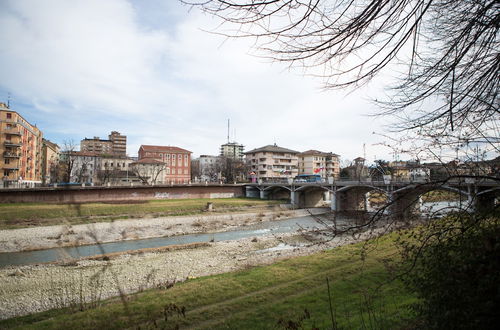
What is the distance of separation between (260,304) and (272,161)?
73.3m

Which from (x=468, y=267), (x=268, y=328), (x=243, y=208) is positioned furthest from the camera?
(x=243, y=208)

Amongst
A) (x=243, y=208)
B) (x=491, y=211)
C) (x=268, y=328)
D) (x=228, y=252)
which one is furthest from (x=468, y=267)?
(x=243, y=208)

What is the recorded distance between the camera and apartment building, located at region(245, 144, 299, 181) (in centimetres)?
8075

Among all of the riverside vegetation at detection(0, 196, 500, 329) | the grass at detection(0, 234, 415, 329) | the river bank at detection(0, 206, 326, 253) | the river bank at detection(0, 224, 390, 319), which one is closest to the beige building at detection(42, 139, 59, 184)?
the river bank at detection(0, 206, 326, 253)

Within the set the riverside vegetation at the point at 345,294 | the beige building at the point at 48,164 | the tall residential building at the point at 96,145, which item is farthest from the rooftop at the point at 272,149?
the riverside vegetation at the point at 345,294

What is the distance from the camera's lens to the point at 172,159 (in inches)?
3120

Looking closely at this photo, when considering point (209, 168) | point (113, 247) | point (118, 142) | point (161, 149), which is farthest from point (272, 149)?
point (118, 142)

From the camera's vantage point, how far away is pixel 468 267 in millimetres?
3234

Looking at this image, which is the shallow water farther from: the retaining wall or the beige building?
the beige building

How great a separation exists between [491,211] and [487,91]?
5.10 ft

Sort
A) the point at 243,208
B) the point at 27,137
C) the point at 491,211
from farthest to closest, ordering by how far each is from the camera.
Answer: the point at 27,137, the point at 243,208, the point at 491,211

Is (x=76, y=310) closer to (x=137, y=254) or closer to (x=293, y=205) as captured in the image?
(x=137, y=254)

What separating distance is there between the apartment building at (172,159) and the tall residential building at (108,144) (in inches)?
1100

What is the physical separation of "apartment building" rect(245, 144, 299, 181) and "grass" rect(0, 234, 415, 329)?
6767 cm
